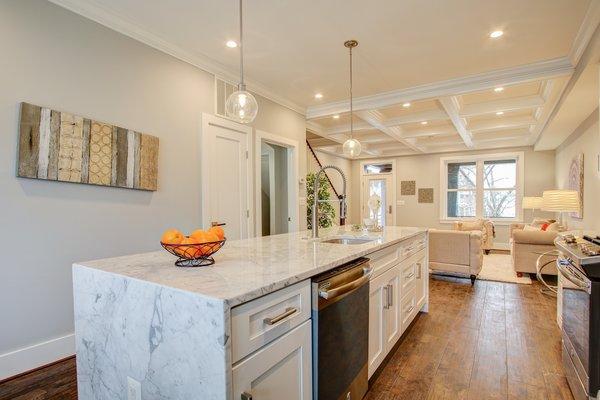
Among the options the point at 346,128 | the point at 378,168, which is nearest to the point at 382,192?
the point at 378,168

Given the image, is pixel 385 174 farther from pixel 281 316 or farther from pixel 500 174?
pixel 281 316

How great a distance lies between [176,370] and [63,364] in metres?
1.92

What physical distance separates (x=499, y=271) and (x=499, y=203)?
136 inches

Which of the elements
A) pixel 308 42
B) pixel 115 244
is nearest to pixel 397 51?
pixel 308 42

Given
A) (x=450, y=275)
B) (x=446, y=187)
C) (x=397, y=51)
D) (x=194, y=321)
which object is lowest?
(x=450, y=275)

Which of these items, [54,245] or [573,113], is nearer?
[54,245]

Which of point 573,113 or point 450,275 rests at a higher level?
point 573,113

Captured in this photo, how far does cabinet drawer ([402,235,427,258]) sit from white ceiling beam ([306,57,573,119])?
2.04 meters

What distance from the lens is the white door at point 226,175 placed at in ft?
11.3

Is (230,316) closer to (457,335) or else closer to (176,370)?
(176,370)

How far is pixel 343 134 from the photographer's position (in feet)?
21.9

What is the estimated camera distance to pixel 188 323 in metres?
0.95

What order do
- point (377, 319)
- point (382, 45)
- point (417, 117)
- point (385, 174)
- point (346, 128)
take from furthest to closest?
point (385, 174), point (346, 128), point (417, 117), point (382, 45), point (377, 319)

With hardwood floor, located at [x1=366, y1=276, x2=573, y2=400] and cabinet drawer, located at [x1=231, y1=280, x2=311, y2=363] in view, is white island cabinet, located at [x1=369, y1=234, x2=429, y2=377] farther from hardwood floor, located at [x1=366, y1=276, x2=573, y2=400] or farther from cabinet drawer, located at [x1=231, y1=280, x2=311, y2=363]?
cabinet drawer, located at [x1=231, y1=280, x2=311, y2=363]
